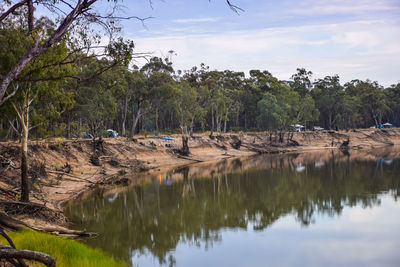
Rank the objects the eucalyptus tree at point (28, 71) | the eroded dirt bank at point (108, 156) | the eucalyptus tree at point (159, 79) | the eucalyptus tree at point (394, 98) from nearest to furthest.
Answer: the eucalyptus tree at point (28, 71)
the eroded dirt bank at point (108, 156)
the eucalyptus tree at point (159, 79)
the eucalyptus tree at point (394, 98)

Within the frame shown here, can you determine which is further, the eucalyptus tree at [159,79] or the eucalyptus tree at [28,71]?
the eucalyptus tree at [159,79]

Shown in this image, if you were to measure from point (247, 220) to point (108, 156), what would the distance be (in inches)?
868

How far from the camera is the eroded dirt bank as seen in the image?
19.0 metres

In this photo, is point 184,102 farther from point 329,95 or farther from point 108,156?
point 329,95

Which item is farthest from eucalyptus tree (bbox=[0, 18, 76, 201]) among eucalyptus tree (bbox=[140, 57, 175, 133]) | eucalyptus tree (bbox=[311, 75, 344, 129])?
eucalyptus tree (bbox=[311, 75, 344, 129])

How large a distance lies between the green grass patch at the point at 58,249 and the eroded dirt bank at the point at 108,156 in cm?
390

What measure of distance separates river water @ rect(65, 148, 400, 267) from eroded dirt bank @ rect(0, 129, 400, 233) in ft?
7.19

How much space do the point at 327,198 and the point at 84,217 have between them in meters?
16.7

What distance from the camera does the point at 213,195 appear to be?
1148 inches

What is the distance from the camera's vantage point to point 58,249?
1091 cm

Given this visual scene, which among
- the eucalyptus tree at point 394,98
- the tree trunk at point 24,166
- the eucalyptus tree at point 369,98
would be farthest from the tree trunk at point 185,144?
the eucalyptus tree at point 394,98

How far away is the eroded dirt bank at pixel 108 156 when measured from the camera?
19048mm

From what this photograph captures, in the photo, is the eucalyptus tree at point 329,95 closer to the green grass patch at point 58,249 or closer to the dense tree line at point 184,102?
the dense tree line at point 184,102

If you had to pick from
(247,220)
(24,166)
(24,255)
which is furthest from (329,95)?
(24,255)
